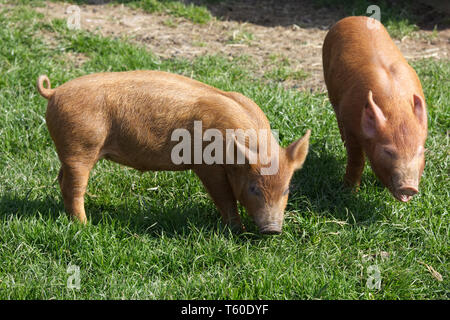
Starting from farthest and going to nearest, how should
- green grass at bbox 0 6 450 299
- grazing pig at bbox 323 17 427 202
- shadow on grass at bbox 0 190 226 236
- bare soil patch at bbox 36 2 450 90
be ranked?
bare soil patch at bbox 36 2 450 90, shadow on grass at bbox 0 190 226 236, grazing pig at bbox 323 17 427 202, green grass at bbox 0 6 450 299

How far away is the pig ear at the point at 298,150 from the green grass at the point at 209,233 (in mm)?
512

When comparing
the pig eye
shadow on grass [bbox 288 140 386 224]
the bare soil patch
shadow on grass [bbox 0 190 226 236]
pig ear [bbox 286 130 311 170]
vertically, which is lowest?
shadow on grass [bbox 0 190 226 236]

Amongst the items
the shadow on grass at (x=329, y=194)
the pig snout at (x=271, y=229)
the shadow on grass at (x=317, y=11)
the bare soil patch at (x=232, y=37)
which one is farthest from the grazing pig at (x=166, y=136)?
the shadow on grass at (x=317, y=11)

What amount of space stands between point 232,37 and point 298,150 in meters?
4.11

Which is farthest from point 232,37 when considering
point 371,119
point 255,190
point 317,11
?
point 255,190

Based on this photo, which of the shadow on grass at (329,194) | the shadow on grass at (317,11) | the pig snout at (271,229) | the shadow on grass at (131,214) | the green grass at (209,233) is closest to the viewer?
the green grass at (209,233)

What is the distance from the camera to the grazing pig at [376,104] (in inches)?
159

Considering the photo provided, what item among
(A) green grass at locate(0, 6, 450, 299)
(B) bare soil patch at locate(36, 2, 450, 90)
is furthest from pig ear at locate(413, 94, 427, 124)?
(B) bare soil patch at locate(36, 2, 450, 90)

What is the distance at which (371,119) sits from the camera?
413cm

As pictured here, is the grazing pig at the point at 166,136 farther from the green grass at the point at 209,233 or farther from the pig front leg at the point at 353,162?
the pig front leg at the point at 353,162

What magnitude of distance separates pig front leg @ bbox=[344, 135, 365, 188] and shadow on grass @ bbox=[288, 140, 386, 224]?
78mm

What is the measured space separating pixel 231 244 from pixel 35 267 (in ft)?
4.17

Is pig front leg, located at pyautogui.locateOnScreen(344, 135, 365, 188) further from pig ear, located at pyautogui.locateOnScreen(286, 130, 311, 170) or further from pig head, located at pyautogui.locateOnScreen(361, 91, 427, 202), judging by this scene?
pig ear, located at pyautogui.locateOnScreen(286, 130, 311, 170)

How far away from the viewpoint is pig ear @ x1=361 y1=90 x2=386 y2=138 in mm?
4047
